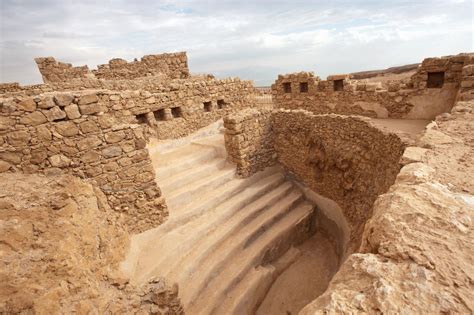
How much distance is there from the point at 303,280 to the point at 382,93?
6.54 meters

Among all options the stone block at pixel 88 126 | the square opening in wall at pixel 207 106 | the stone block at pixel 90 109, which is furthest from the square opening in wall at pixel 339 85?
the stone block at pixel 88 126

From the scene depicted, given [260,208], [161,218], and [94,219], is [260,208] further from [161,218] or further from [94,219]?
[94,219]

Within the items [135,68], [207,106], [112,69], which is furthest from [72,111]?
[112,69]

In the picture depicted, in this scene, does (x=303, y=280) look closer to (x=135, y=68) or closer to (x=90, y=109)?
(x=90, y=109)

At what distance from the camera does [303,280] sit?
5.68 metres

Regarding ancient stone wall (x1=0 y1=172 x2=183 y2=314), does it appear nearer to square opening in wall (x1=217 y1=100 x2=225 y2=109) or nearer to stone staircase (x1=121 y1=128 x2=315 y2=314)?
stone staircase (x1=121 y1=128 x2=315 y2=314)

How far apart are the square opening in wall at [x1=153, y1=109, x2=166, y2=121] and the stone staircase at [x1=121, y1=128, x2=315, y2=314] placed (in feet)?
3.93

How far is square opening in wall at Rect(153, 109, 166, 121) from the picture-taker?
26.6ft

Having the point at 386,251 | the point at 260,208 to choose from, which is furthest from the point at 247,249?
the point at 386,251

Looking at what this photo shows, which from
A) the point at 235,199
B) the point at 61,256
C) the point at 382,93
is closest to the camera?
the point at 61,256

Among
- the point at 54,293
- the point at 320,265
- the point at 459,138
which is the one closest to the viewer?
the point at 54,293

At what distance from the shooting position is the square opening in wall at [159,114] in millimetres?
8117

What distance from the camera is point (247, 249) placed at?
5.46 m

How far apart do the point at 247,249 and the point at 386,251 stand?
4387 millimetres
